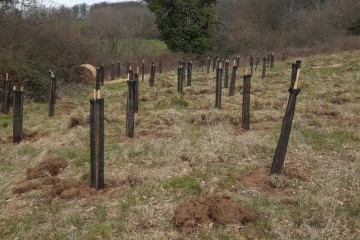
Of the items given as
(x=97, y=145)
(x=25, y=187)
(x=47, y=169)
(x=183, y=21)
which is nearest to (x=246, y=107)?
(x=97, y=145)

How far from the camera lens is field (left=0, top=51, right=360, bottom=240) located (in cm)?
381

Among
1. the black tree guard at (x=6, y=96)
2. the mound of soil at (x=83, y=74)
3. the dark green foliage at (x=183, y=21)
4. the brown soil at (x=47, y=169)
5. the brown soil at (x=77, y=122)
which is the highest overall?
the dark green foliage at (x=183, y=21)

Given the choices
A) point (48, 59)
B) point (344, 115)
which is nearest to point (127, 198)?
point (344, 115)

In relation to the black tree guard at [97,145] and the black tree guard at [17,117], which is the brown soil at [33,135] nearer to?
the black tree guard at [17,117]

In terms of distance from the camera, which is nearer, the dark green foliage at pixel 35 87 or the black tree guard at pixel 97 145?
the black tree guard at pixel 97 145

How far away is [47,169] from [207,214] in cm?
274

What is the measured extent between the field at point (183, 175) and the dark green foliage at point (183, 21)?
63.5 feet

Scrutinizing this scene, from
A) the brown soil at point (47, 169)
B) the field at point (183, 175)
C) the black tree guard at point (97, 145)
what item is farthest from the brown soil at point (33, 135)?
the black tree guard at point (97, 145)

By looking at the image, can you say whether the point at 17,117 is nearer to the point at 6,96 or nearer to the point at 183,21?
the point at 6,96

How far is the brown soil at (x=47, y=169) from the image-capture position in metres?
5.33

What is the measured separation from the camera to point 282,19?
39.3 m

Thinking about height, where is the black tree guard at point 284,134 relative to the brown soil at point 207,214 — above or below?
above

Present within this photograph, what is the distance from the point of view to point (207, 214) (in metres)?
3.89

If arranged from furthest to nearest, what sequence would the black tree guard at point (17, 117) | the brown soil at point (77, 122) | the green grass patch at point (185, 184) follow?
the brown soil at point (77, 122) → the black tree guard at point (17, 117) → the green grass patch at point (185, 184)
